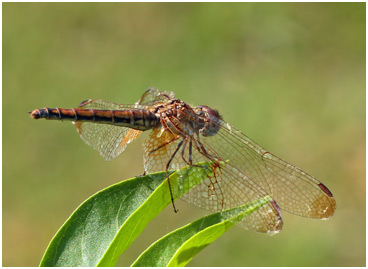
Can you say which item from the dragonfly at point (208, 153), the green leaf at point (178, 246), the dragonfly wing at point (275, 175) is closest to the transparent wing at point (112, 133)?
the dragonfly at point (208, 153)

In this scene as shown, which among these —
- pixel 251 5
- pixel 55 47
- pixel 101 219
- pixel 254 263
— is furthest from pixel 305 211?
pixel 55 47

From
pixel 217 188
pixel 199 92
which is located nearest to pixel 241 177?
pixel 217 188

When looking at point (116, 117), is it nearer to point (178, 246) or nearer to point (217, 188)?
point (217, 188)

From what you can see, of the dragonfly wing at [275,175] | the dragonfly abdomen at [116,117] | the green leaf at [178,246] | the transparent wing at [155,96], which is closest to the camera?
the green leaf at [178,246]

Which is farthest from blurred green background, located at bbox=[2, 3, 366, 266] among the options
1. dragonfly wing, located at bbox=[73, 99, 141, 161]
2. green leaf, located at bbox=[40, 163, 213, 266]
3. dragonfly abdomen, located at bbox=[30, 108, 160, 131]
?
green leaf, located at bbox=[40, 163, 213, 266]

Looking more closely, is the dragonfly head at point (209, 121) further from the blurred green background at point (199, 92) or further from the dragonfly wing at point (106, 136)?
the blurred green background at point (199, 92)

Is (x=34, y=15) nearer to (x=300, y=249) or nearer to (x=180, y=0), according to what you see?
(x=180, y=0)

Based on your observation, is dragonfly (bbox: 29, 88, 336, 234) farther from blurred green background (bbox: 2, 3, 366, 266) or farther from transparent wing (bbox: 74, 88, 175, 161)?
blurred green background (bbox: 2, 3, 366, 266)
